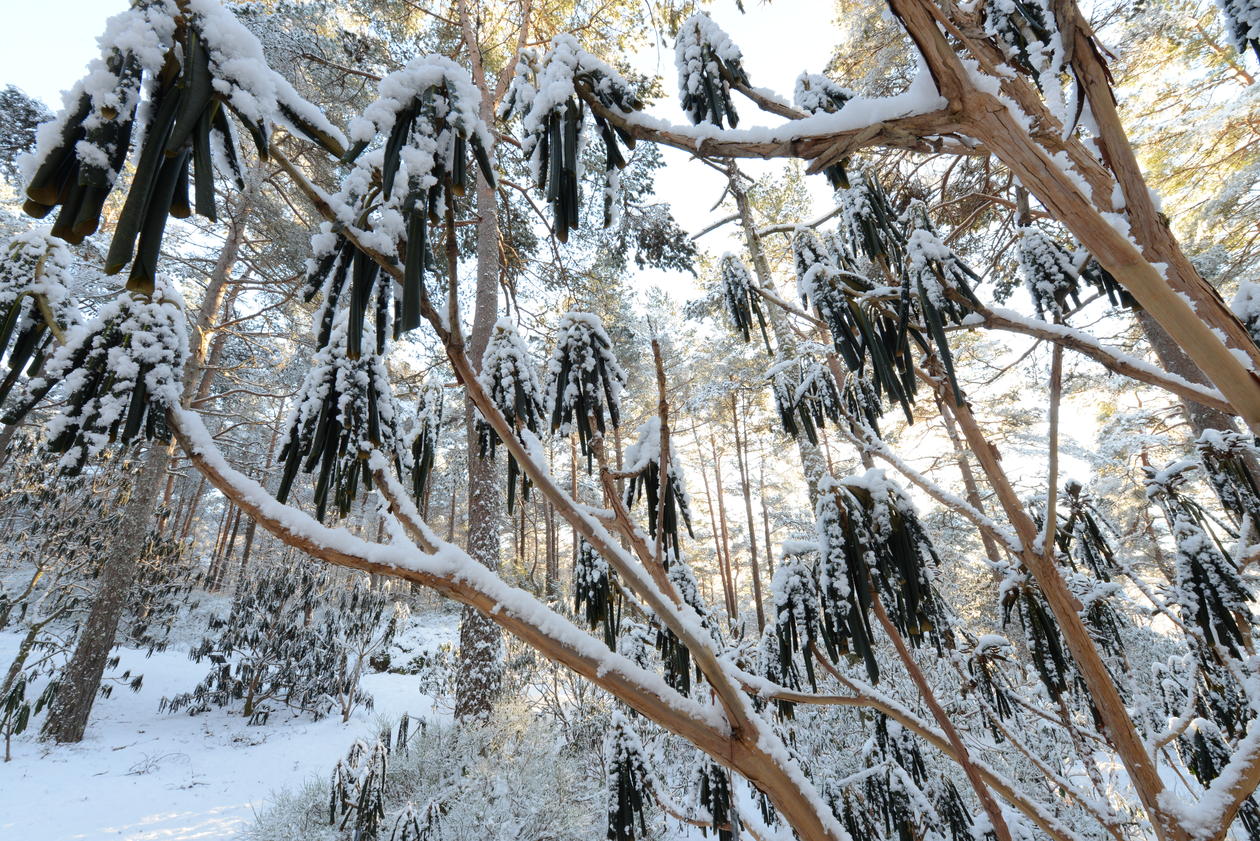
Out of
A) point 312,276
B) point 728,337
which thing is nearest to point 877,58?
point 312,276

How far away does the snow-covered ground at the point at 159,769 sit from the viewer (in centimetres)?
424

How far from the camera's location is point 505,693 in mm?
6223

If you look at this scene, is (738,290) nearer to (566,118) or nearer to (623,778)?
(566,118)

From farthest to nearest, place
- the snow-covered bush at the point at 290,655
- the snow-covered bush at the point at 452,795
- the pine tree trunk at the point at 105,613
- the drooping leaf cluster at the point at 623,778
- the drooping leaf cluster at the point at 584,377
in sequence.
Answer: the snow-covered bush at the point at 290,655 < the pine tree trunk at the point at 105,613 < the snow-covered bush at the point at 452,795 < the drooping leaf cluster at the point at 623,778 < the drooping leaf cluster at the point at 584,377

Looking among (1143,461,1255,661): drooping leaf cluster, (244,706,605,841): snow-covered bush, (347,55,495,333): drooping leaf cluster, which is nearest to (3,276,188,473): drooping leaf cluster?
(347,55,495,333): drooping leaf cluster

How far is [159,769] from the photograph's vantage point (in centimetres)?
544

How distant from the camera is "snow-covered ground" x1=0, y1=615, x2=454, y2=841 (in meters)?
4.24

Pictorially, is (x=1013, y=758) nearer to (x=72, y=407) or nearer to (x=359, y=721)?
(x=72, y=407)

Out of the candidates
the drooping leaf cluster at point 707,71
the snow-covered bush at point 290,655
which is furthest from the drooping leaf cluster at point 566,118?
the snow-covered bush at point 290,655

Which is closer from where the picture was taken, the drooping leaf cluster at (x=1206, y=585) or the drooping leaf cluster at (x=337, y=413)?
the drooping leaf cluster at (x=337, y=413)

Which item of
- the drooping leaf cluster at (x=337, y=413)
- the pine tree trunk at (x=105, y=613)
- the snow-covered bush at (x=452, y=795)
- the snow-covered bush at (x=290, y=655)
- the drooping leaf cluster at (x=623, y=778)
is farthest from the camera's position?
the snow-covered bush at (x=290, y=655)

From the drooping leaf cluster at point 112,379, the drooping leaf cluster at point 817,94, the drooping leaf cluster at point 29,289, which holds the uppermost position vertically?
the drooping leaf cluster at point 817,94

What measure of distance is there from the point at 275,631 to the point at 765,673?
8.81m

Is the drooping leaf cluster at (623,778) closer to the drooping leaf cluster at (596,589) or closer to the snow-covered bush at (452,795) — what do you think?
the drooping leaf cluster at (596,589)
